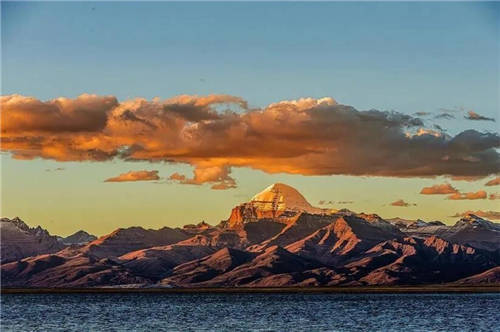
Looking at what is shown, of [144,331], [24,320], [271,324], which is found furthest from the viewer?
[24,320]

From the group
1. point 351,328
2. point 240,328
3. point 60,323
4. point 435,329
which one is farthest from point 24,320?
point 435,329

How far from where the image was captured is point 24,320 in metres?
183

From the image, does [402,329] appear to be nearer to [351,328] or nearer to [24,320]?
[351,328]

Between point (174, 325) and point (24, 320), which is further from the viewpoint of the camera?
point (24, 320)

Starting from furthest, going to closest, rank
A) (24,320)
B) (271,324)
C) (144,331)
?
1. (24,320)
2. (271,324)
3. (144,331)

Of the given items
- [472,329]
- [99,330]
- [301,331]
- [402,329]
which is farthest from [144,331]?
[472,329]

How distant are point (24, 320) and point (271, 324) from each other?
166 ft

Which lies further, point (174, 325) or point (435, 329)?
point (174, 325)

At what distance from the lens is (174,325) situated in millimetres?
163875

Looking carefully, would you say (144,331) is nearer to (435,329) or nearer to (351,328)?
(351,328)

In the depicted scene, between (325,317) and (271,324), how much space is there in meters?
26.4

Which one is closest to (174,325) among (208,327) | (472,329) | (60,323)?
(208,327)

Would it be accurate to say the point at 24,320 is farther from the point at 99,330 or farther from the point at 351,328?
the point at 351,328

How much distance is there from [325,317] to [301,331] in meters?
38.6
